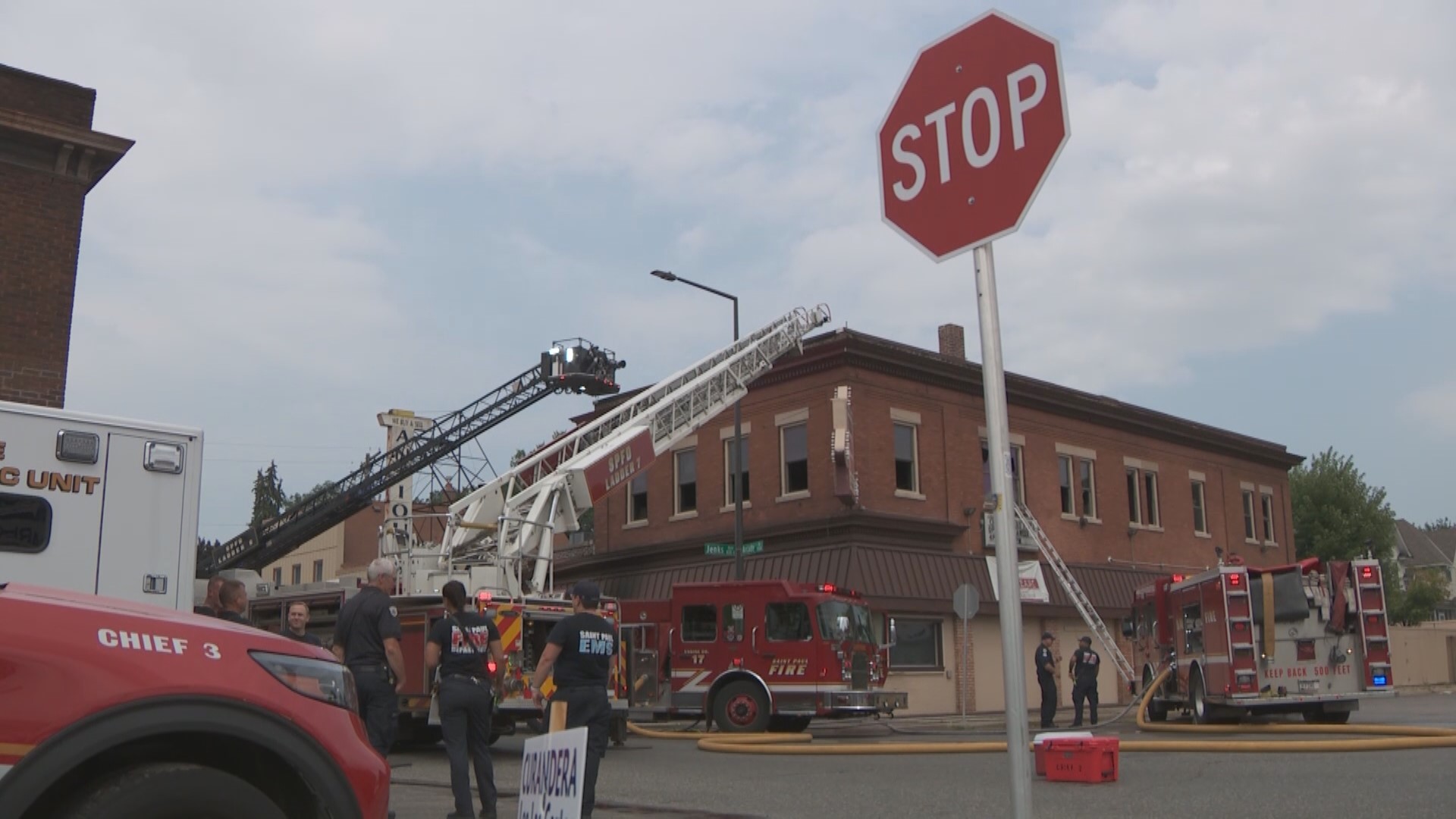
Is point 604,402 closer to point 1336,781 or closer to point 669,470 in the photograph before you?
point 669,470

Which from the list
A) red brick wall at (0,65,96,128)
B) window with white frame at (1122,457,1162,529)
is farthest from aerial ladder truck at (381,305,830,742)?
window with white frame at (1122,457,1162,529)

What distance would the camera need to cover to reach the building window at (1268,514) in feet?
133

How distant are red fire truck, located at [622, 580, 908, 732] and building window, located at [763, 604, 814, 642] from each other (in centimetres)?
1

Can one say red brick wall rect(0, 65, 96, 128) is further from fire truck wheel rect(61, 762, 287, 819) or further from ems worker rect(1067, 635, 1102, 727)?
ems worker rect(1067, 635, 1102, 727)

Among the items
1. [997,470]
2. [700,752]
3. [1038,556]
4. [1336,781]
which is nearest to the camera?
[997,470]

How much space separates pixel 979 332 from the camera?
4.06m

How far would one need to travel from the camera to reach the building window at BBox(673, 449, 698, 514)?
3189 cm

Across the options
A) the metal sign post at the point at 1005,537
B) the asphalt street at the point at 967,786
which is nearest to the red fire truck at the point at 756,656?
the asphalt street at the point at 967,786

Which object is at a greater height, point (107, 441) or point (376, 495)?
point (376, 495)

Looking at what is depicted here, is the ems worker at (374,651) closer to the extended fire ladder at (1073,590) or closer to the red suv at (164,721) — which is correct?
the red suv at (164,721)

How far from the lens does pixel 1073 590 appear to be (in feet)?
101

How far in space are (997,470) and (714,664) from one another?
17362 millimetres

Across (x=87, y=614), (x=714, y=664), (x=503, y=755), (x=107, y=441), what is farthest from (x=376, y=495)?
(x=87, y=614)

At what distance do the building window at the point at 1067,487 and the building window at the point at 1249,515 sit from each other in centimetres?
958
